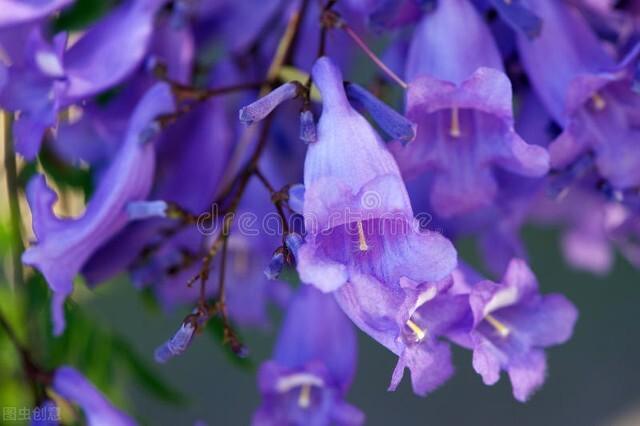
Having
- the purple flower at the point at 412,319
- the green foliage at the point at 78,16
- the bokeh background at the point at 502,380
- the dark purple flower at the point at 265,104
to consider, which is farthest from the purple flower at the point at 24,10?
the bokeh background at the point at 502,380

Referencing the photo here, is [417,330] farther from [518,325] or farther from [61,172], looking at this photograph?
[61,172]

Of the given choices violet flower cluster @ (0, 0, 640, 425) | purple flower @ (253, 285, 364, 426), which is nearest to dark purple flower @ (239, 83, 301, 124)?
violet flower cluster @ (0, 0, 640, 425)

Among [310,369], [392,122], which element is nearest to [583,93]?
[392,122]

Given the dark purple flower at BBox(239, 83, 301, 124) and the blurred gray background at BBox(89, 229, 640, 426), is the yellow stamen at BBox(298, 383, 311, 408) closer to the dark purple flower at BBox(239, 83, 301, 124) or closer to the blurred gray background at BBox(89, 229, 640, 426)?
the dark purple flower at BBox(239, 83, 301, 124)

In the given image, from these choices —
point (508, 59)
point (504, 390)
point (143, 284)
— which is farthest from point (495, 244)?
point (504, 390)

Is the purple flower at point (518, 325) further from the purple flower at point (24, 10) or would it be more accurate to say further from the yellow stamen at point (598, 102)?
the purple flower at point (24, 10)
